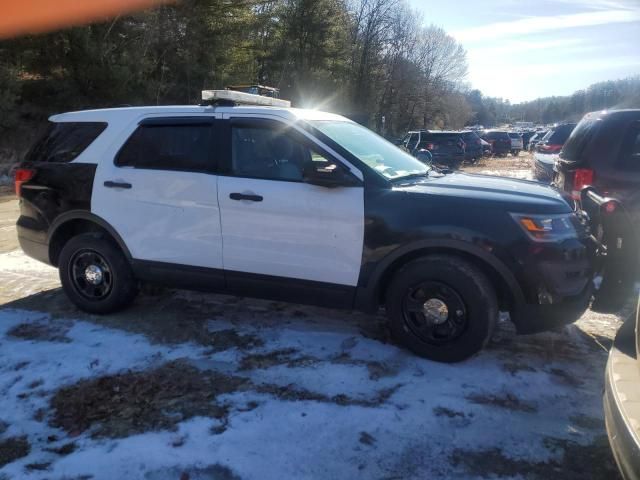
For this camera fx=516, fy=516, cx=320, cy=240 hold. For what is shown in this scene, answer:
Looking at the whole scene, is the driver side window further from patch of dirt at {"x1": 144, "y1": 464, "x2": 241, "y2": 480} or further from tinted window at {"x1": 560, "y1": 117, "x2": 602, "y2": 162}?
tinted window at {"x1": 560, "y1": 117, "x2": 602, "y2": 162}

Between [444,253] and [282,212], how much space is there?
1237mm

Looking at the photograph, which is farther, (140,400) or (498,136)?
(498,136)

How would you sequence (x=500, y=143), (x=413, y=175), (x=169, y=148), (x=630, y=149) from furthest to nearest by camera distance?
(x=500, y=143), (x=630, y=149), (x=169, y=148), (x=413, y=175)

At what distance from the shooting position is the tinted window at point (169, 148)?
14.0ft

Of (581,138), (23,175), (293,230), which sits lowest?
(293,230)

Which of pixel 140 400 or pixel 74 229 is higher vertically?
pixel 74 229

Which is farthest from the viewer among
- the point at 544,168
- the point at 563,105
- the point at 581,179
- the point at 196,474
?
the point at 563,105

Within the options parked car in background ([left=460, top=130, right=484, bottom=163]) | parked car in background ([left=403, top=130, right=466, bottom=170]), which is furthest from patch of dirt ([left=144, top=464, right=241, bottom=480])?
parked car in background ([left=460, top=130, right=484, bottom=163])

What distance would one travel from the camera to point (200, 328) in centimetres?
447

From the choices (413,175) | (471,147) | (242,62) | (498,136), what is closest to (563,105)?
(498,136)

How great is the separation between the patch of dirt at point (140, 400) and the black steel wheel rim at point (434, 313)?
50.6 inches

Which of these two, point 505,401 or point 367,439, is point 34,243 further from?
point 505,401

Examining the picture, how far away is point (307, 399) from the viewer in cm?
330

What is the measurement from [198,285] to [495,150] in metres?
31.2
